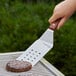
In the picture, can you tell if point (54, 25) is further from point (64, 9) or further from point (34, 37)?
point (34, 37)

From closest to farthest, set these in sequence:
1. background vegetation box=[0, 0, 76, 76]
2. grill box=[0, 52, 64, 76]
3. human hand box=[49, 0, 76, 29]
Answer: grill box=[0, 52, 64, 76]
human hand box=[49, 0, 76, 29]
background vegetation box=[0, 0, 76, 76]

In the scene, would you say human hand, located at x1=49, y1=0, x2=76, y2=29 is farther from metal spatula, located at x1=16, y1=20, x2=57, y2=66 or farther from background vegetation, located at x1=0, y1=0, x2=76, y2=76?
background vegetation, located at x1=0, y1=0, x2=76, y2=76

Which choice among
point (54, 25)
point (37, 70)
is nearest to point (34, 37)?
point (54, 25)

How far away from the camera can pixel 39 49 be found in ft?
8.70

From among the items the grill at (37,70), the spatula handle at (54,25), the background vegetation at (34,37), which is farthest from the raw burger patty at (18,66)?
the background vegetation at (34,37)

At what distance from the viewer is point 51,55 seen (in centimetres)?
358

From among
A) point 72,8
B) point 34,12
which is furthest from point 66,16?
point 34,12

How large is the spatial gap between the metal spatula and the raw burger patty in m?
0.06

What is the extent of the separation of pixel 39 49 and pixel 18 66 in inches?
7.5

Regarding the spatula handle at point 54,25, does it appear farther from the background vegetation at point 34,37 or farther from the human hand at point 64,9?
the background vegetation at point 34,37

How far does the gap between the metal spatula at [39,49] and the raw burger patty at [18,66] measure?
2.3 inches

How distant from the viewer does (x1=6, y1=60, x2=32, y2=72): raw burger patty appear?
8.25 ft

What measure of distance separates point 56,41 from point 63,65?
0.69 ft

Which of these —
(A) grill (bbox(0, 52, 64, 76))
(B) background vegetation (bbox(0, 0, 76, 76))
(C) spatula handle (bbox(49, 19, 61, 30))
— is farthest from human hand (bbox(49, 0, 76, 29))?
(B) background vegetation (bbox(0, 0, 76, 76))
